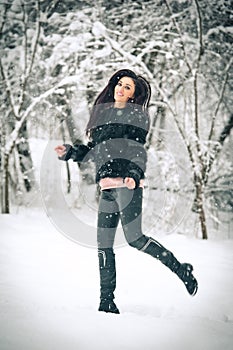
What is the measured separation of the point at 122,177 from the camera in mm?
2045

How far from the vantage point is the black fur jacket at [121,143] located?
2.05m

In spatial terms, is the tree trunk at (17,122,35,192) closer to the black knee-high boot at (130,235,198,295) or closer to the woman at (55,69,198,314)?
the woman at (55,69,198,314)

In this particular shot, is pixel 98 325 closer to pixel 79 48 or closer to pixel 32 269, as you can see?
pixel 32 269

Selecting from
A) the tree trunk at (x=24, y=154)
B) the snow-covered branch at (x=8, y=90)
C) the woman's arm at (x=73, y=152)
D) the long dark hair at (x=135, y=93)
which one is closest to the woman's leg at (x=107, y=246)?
the woman's arm at (x=73, y=152)

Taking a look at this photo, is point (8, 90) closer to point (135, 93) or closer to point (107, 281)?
point (135, 93)

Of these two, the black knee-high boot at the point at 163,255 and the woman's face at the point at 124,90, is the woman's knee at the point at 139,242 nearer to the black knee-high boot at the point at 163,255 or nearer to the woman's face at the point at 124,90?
the black knee-high boot at the point at 163,255

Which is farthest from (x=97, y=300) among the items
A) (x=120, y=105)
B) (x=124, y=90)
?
(x=124, y=90)

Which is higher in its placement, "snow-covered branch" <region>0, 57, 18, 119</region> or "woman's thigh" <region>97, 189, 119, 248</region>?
"snow-covered branch" <region>0, 57, 18, 119</region>

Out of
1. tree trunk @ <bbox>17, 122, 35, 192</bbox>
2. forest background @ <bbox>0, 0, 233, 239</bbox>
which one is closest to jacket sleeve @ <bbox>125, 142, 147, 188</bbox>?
forest background @ <bbox>0, 0, 233, 239</bbox>

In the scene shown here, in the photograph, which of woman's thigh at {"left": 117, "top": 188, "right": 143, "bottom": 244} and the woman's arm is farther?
the woman's arm

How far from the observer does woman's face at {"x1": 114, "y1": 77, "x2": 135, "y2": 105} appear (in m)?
2.18

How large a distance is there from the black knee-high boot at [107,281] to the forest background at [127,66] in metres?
3.16

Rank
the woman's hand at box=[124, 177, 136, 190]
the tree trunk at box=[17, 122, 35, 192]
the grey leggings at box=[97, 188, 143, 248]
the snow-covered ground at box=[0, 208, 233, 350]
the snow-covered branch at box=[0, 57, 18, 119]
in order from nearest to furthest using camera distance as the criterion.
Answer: the snow-covered ground at box=[0, 208, 233, 350], the woman's hand at box=[124, 177, 136, 190], the grey leggings at box=[97, 188, 143, 248], the snow-covered branch at box=[0, 57, 18, 119], the tree trunk at box=[17, 122, 35, 192]

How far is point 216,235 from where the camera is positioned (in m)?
7.71
